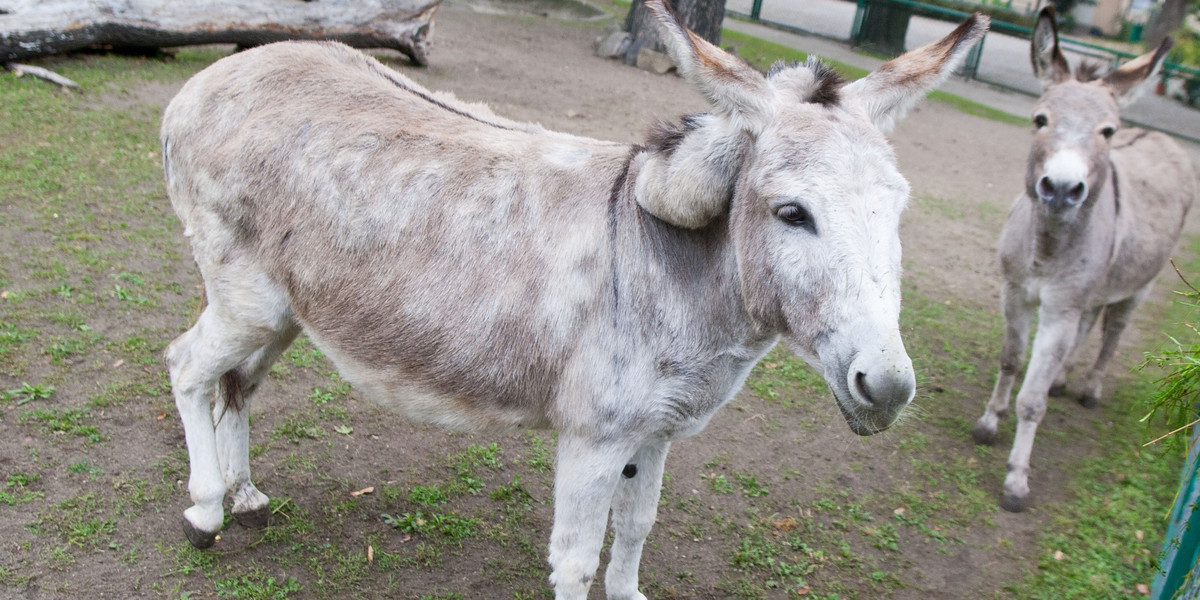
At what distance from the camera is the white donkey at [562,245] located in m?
1.96

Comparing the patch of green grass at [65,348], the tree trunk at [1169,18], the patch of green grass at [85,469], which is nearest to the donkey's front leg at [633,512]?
the patch of green grass at [85,469]

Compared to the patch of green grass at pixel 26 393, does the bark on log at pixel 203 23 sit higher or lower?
higher

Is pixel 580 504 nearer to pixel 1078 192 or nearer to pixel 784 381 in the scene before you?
pixel 784 381

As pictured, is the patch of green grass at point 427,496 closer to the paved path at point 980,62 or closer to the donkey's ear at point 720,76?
the donkey's ear at point 720,76

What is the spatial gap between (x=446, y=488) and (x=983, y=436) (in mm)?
3084

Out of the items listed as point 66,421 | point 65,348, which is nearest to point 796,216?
point 66,421

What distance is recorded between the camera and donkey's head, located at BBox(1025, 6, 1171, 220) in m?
3.99

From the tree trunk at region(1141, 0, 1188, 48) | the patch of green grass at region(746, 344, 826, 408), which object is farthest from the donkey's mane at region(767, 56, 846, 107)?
the tree trunk at region(1141, 0, 1188, 48)

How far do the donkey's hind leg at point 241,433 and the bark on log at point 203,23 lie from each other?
608 centimetres

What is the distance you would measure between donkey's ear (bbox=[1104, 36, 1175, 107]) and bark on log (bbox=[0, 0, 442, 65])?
7164 millimetres

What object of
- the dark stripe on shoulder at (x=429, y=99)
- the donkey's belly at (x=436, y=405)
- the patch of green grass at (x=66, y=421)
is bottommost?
the patch of green grass at (x=66, y=421)

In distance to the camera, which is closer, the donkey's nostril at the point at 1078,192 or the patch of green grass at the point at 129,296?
the donkey's nostril at the point at 1078,192

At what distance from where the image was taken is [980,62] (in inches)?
671

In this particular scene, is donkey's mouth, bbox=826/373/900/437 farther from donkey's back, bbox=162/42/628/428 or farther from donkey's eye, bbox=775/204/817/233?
donkey's back, bbox=162/42/628/428
